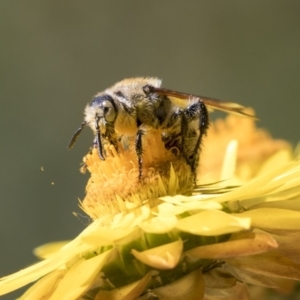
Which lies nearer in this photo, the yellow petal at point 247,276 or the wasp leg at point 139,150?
the yellow petal at point 247,276

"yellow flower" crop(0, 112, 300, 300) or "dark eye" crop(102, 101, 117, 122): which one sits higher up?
"dark eye" crop(102, 101, 117, 122)

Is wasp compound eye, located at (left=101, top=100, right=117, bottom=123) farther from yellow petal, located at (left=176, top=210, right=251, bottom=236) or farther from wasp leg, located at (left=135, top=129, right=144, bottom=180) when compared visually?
yellow petal, located at (left=176, top=210, right=251, bottom=236)

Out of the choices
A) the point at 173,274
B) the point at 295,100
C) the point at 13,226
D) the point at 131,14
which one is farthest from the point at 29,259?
the point at 173,274

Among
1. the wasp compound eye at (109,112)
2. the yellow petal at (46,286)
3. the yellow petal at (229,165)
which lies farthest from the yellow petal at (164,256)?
the yellow petal at (229,165)

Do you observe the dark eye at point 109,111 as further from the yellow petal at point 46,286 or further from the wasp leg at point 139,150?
the yellow petal at point 46,286

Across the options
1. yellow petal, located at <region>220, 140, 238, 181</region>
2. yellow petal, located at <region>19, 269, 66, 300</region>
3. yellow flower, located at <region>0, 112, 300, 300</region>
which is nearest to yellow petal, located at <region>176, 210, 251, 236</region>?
yellow flower, located at <region>0, 112, 300, 300</region>

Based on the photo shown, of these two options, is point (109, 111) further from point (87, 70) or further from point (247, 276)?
point (87, 70)

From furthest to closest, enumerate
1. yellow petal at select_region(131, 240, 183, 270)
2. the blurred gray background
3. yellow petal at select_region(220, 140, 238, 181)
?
the blurred gray background < yellow petal at select_region(220, 140, 238, 181) < yellow petal at select_region(131, 240, 183, 270)

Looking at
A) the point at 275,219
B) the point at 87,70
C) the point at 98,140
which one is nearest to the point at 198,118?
the point at 98,140


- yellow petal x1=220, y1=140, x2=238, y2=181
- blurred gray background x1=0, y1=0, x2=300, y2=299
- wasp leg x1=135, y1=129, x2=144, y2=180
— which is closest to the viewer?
wasp leg x1=135, y1=129, x2=144, y2=180
